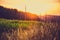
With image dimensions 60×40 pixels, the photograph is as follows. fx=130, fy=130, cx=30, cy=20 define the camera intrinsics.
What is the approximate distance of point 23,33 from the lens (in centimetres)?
96

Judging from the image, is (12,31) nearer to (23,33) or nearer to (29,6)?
(23,33)

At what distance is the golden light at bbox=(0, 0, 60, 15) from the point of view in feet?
3.19

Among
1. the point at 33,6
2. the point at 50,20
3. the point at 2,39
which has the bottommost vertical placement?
the point at 2,39

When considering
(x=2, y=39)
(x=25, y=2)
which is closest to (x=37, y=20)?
(x=25, y=2)

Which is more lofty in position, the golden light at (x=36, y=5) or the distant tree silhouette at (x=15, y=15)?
the golden light at (x=36, y=5)

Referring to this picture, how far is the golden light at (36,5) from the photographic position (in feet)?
3.19

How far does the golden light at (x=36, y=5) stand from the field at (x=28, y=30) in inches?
3.6

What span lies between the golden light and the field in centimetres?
9

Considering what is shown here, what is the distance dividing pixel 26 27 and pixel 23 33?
0.05 meters

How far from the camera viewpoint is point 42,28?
3.17 ft

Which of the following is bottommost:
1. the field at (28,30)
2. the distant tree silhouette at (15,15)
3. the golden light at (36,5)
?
the field at (28,30)

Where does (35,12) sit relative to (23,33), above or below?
above

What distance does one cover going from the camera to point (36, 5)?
98 cm

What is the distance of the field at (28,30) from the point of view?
954 millimetres
